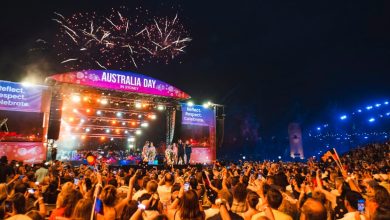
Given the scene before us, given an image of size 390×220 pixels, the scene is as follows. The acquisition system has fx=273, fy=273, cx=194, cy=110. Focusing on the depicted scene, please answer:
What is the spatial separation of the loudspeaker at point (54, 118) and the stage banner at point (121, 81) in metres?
1.40

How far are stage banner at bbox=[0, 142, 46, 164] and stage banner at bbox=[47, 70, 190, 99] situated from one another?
4506 mm

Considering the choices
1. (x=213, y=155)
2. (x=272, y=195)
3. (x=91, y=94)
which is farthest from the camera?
(x=213, y=155)

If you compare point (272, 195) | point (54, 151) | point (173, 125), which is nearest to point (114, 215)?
point (272, 195)

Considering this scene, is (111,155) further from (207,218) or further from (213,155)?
Answer: (207,218)

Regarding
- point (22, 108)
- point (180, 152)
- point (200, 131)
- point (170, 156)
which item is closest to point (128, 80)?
point (170, 156)

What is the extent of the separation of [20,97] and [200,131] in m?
14.9

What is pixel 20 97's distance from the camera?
678 inches

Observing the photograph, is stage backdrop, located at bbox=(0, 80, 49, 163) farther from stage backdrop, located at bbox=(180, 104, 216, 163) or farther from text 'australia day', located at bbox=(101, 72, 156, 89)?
stage backdrop, located at bbox=(180, 104, 216, 163)

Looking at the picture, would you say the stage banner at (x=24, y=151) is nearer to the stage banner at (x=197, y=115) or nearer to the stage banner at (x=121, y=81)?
the stage banner at (x=121, y=81)

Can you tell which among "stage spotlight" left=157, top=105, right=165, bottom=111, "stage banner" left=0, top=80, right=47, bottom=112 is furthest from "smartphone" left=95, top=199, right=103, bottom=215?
"stage spotlight" left=157, top=105, right=165, bottom=111

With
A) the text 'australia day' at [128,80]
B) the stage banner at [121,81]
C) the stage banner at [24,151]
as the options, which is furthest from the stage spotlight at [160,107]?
the stage banner at [24,151]

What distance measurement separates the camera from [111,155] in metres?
28.5

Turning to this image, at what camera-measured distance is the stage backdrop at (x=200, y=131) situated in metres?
23.7

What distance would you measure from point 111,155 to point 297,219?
26.1 meters
